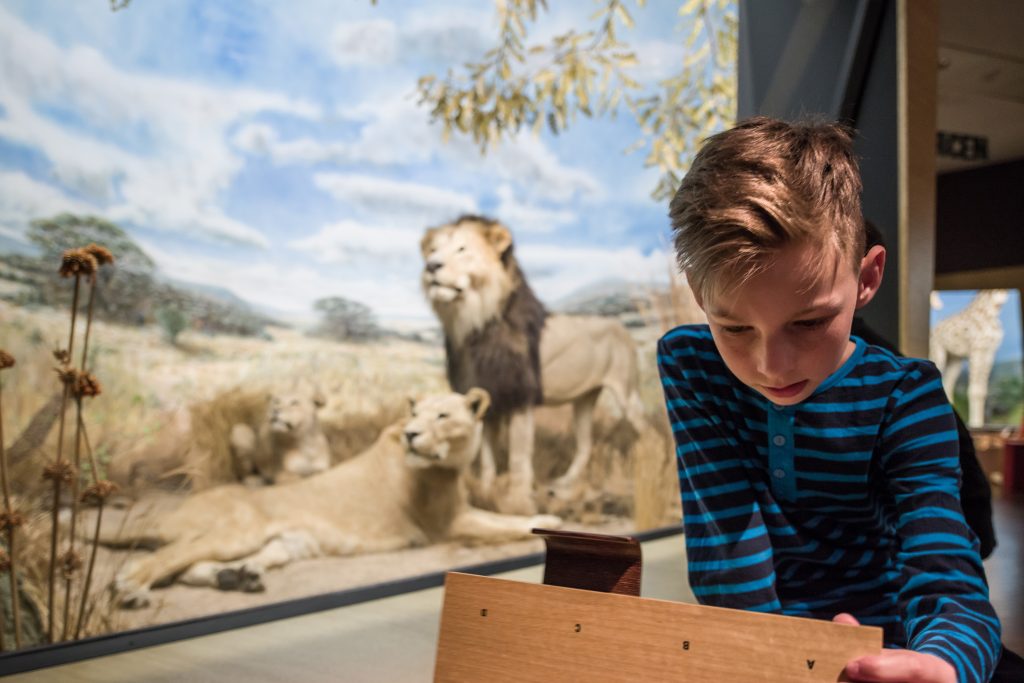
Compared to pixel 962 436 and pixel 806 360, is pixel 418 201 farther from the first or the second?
pixel 806 360

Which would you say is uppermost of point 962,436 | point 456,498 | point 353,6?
point 353,6

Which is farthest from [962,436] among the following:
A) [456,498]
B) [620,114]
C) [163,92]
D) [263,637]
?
[620,114]

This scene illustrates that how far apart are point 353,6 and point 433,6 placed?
399 millimetres

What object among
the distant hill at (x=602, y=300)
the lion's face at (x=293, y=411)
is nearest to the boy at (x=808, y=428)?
the lion's face at (x=293, y=411)

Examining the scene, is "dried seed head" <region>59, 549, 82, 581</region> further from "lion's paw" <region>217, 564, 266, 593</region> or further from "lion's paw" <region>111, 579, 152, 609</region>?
"lion's paw" <region>217, 564, 266, 593</region>

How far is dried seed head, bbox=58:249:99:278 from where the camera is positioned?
1.72 metres

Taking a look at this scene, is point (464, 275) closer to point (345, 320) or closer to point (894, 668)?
point (345, 320)

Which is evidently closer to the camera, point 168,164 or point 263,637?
point 263,637

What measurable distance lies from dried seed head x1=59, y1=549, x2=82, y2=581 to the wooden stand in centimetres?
151

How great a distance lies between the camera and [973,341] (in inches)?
340

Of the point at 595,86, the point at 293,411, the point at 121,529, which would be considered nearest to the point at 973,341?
the point at 595,86

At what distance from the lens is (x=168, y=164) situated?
238 centimetres

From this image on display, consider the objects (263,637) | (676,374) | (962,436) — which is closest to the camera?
(676,374)

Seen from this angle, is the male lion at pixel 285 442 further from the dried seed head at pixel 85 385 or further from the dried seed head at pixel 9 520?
the dried seed head at pixel 9 520
